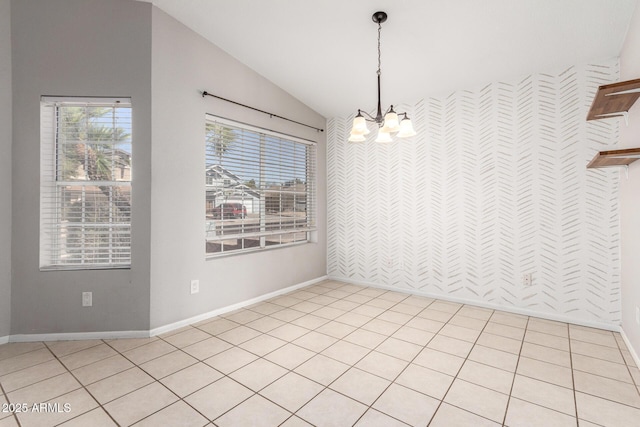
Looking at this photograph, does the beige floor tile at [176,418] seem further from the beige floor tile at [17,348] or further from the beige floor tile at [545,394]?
the beige floor tile at [545,394]

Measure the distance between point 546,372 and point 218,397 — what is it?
2.25 m

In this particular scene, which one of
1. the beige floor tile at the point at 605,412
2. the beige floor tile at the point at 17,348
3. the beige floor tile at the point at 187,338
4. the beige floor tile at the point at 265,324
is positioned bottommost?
the beige floor tile at the point at 605,412

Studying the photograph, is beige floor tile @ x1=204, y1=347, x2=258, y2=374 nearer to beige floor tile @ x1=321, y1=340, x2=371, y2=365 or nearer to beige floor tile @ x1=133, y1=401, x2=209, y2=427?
beige floor tile @ x1=133, y1=401, x2=209, y2=427

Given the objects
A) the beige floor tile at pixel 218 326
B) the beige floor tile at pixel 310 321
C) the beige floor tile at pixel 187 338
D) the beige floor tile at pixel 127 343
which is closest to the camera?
the beige floor tile at pixel 127 343

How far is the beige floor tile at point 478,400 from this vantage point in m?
1.73

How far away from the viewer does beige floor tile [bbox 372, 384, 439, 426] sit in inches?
66.7

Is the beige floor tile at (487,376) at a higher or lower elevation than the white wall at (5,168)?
lower

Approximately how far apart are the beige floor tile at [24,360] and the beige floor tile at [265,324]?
5.13 feet

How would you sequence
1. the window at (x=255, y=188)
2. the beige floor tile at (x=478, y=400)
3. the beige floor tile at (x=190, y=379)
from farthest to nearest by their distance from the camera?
the window at (x=255, y=188) → the beige floor tile at (x=190, y=379) → the beige floor tile at (x=478, y=400)

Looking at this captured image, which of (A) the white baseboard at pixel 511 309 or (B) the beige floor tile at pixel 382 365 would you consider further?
(A) the white baseboard at pixel 511 309

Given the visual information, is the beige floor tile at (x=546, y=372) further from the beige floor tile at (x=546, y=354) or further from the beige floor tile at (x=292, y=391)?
the beige floor tile at (x=292, y=391)

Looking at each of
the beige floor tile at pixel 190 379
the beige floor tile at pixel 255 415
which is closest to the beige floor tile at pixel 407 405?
the beige floor tile at pixel 255 415

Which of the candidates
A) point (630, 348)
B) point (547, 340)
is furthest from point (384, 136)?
point (630, 348)

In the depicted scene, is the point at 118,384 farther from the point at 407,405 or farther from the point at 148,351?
the point at 407,405
